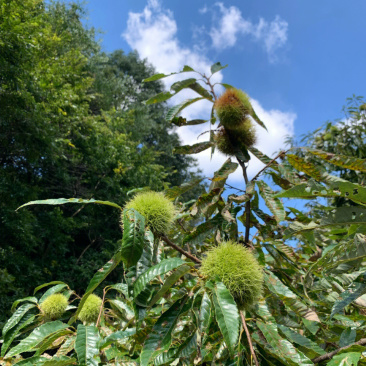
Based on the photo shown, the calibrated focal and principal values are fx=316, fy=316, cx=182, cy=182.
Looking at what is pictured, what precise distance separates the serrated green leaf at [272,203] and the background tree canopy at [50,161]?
402cm

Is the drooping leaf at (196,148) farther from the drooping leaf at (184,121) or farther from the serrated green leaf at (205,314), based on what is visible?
the serrated green leaf at (205,314)

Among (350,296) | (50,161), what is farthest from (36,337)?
(50,161)

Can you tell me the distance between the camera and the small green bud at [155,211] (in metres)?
0.72

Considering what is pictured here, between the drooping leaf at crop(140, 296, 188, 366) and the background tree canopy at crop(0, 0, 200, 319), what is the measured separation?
3.97 metres

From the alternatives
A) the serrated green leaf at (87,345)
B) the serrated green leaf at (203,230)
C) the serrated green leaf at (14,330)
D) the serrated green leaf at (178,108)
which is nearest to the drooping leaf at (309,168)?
the serrated green leaf at (203,230)

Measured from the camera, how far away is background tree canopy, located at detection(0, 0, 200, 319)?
4543mm

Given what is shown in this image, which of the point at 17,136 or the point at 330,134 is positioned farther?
the point at 17,136

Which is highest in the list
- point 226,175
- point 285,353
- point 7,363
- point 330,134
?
point 330,134

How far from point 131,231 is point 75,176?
6.96 meters

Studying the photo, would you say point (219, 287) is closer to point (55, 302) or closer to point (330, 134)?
point (55, 302)

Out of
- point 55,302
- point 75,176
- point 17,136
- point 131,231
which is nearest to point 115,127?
point 75,176

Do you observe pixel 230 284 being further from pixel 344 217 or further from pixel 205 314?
pixel 344 217

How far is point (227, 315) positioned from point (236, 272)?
133 millimetres

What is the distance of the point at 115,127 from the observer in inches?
336
